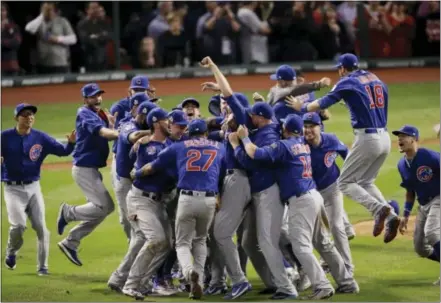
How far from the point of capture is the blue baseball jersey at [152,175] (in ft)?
41.4

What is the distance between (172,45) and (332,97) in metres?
13.0

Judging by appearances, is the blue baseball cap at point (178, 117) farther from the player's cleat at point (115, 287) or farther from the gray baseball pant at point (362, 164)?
the gray baseball pant at point (362, 164)

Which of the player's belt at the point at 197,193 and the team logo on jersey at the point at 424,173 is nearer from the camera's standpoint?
the player's belt at the point at 197,193

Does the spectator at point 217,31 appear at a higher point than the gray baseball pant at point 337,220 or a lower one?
higher

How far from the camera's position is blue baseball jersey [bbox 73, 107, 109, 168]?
14000mm

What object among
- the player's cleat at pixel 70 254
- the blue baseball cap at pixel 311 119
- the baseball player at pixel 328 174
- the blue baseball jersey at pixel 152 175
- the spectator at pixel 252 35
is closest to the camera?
the blue baseball jersey at pixel 152 175

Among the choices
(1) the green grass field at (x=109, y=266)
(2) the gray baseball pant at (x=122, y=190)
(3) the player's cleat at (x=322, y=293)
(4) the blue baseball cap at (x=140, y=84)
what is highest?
(4) the blue baseball cap at (x=140, y=84)

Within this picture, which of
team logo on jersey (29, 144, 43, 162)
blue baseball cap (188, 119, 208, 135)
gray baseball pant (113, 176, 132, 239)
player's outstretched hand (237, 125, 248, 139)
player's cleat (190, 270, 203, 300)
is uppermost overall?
blue baseball cap (188, 119, 208, 135)

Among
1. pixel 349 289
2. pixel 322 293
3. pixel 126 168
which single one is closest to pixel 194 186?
pixel 126 168

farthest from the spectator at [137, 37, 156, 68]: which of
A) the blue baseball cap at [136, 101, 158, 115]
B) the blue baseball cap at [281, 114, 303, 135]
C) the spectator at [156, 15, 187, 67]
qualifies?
the blue baseball cap at [281, 114, 303, 135]

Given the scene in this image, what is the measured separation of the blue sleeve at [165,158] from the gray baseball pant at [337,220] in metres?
1.84

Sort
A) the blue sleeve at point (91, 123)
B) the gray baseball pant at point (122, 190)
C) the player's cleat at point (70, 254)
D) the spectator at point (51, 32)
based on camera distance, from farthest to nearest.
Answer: the spectator at point (51, 32) < the player's cleat at point (70, 254) < the blue sleeve at point (91, 123) < the gray baseball pant at point (122, 190)

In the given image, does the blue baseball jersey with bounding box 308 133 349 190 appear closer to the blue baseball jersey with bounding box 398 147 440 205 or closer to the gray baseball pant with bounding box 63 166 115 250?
the blue baseball jersey with bounding box 398 147 440 205

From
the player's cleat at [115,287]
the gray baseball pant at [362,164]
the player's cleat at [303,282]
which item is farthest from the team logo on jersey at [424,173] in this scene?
the player's cleat at [115,287]
